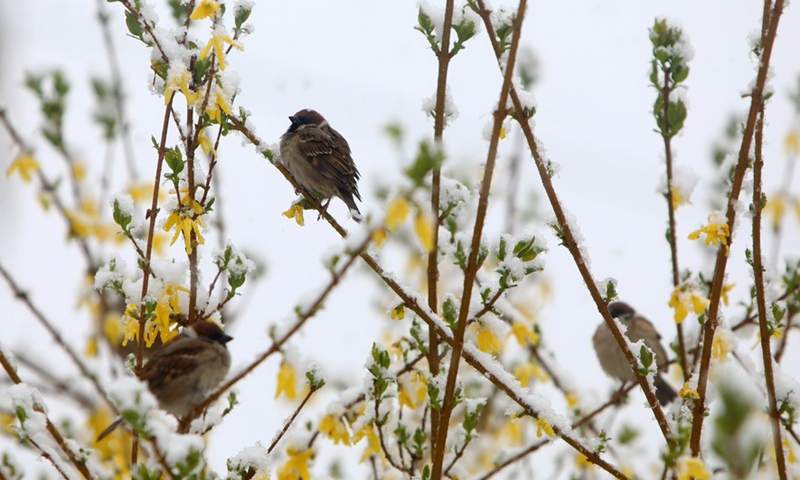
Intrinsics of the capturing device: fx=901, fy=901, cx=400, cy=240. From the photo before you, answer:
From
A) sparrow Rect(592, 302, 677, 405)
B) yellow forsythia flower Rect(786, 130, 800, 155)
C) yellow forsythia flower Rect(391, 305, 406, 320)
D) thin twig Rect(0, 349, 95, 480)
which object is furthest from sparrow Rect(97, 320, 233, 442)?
sparrow Rect(592, 302, 677, 405)

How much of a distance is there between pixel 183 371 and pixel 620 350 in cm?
408

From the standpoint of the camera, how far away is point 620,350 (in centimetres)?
723

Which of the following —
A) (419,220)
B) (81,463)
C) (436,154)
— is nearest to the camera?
(436,154)

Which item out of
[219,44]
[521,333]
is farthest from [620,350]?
[219,44]

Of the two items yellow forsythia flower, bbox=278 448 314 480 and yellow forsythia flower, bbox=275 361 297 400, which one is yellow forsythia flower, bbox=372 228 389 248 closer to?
yellow forsythia flower, bbox=275 361 297 400

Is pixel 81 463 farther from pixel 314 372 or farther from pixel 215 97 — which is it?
pixel 215 97

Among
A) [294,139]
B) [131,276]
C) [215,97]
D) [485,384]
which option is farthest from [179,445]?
[294,139]

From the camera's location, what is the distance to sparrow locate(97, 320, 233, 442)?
13.8 feet

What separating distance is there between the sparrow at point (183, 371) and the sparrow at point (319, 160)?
6.83 feet

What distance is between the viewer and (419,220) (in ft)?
6.98

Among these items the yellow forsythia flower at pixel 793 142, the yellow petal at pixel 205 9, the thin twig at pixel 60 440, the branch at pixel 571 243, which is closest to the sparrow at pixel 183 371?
the thin twig at pixel 60 440

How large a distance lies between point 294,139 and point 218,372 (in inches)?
117

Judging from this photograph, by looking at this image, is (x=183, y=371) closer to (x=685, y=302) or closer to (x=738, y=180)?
(x=685, y=302)

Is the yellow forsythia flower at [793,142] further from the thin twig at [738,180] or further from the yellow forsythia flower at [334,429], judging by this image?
the yellow forsythia flower at [334,429]
